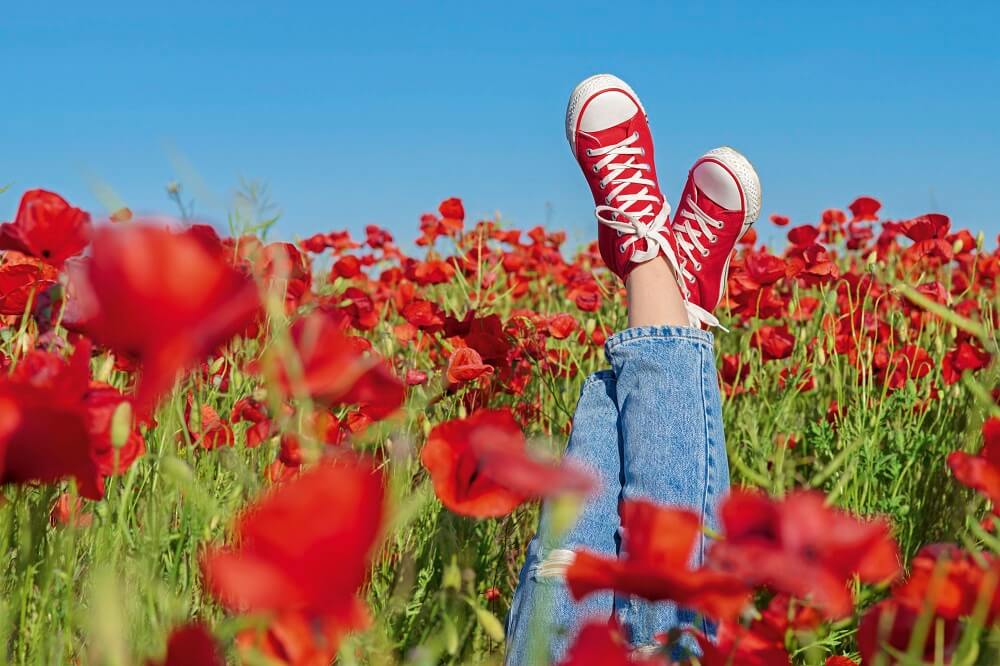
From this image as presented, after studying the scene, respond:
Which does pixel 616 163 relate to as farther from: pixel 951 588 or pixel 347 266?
pixel 951 588

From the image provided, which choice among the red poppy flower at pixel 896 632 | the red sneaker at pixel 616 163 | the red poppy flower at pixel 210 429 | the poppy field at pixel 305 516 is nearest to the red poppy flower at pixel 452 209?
the red sneaker at pixel 616 163

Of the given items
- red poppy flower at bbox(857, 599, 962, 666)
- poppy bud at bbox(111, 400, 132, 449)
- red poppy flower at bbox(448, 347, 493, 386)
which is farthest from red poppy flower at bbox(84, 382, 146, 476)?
red poppy flower at bbox(448, 347, 493, 386)

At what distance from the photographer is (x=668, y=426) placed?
1.32 m

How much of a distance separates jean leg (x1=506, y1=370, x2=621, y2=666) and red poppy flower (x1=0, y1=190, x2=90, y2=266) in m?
0.58

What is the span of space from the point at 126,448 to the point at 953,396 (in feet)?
5.72

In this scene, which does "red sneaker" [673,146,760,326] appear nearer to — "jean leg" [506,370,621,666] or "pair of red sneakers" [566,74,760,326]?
"pair of red sneakers" [566,74,760,326]

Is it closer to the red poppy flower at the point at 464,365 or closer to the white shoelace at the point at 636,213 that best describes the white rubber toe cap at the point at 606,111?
the white shoelace at the point at 636,213

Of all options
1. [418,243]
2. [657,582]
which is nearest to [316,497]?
[657,582]

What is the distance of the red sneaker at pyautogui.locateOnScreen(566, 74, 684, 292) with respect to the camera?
6.16 feet

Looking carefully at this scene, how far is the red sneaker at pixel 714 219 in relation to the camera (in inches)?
80.7

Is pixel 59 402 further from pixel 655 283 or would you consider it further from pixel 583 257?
pixel 583 257

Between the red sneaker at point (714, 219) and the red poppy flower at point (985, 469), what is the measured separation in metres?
1.33

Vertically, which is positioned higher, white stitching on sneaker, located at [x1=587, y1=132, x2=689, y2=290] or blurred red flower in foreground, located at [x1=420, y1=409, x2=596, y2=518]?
white stitching on sneaker, located at [x1=587, y1=132, x2=689, y2=290]

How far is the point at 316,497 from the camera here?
1.30ft
